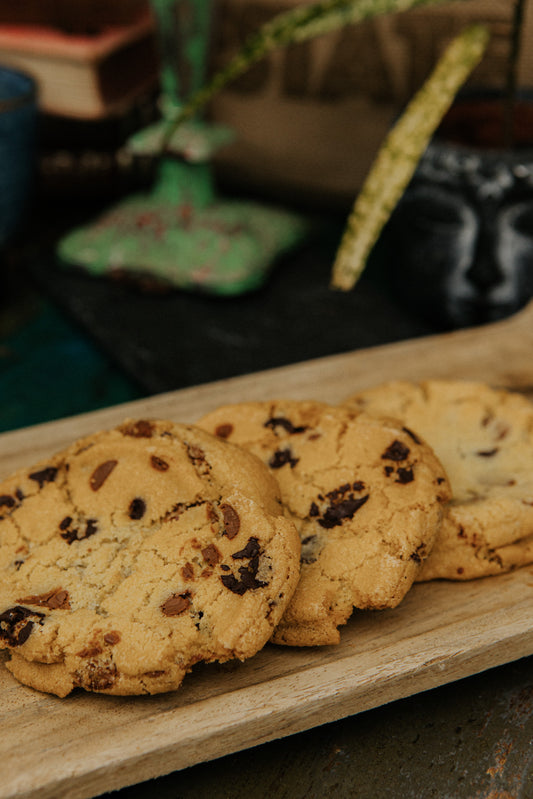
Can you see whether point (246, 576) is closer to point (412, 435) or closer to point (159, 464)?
point (159, 464)

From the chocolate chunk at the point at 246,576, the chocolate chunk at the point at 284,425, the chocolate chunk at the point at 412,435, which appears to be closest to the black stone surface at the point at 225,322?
the chocolate chunk at the point at 284,425

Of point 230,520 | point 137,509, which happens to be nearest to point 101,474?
point 137,509

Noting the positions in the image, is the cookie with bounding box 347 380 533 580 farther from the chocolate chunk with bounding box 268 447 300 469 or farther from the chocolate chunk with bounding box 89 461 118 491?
the chocolate chunk with bounding box 89 461 118 491

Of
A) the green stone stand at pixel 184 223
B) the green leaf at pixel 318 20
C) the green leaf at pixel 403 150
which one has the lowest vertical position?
the green stone stand at pixel 184 223

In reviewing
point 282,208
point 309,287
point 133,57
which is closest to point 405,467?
point 309,287

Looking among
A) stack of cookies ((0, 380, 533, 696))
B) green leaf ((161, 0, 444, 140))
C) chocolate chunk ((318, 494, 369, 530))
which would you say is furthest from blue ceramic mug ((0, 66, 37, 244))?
chocolate chunk ((318, 494, 369, 530))

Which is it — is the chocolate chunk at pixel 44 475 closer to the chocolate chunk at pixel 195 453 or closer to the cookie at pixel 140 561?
the cookie at pixel 140 561
